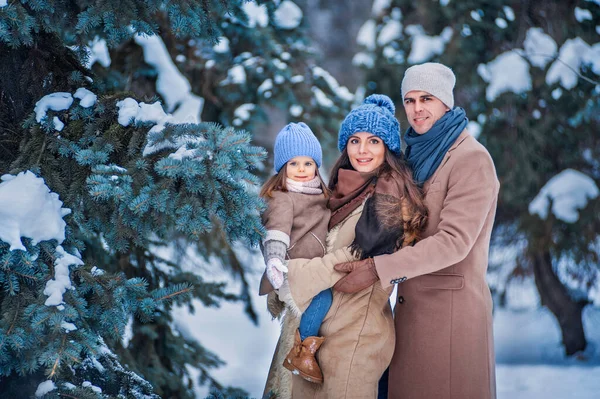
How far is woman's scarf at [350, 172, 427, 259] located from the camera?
2.89 m

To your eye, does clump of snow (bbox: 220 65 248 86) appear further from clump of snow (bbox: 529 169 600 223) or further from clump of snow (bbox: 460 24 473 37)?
clump of snow (bbox: 529 169 600 223)

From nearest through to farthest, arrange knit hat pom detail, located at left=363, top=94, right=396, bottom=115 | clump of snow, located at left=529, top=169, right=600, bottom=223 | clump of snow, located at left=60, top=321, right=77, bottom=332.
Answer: clump of snow, located at left=60, top=321, right=77, bottom=332, knit hat pom detail, located at left=363, top=94, right=396, bottom=115, clump of snow, located at left=529, top=169, right=600, bottom=223

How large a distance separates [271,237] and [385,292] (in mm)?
611

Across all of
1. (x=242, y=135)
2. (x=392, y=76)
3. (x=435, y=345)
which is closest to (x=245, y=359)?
(x=392, y=76)

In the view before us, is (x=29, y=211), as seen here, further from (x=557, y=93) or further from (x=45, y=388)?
(x=557, y=93)

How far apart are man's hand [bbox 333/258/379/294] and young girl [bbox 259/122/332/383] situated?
0.44ft

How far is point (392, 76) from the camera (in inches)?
296

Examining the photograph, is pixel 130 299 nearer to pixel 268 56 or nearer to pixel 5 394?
pixel 5 394

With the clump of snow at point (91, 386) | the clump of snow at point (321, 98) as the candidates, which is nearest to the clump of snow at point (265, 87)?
the clump of snow at point (321, 98)

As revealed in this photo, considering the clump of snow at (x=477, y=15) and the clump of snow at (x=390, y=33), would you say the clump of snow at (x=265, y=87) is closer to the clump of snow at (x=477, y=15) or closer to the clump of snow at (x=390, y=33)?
the clump of snow at (x=390, y=33)

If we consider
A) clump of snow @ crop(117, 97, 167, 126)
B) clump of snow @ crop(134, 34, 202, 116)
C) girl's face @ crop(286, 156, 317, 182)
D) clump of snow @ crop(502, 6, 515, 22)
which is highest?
clump of snow @ crop(502, 6, 515, 22)

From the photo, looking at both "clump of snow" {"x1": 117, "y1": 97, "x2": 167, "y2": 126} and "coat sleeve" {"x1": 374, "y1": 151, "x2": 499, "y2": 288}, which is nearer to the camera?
"clump of snow" {"x1": 117, "y1": 97, "x2": 167, "y2": 126}

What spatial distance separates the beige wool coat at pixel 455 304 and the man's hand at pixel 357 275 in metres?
0.26

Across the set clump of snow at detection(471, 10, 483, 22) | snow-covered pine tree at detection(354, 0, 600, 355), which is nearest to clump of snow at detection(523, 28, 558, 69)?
snow-covered pine tree at detection(354, 0, 600, 355)
